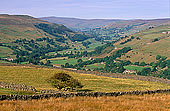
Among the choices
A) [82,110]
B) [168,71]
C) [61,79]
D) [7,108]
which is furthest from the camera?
[168,71]

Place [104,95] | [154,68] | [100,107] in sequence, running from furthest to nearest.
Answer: [154,68]
[104,95]
[100,107]

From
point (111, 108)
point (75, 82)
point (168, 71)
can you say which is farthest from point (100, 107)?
point (168, 71)

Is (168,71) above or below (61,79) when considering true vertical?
below

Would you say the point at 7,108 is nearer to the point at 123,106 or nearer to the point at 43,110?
the point at 43,110

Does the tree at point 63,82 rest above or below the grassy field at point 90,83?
above

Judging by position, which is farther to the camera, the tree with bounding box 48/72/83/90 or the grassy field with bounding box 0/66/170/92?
the grassy field with bounding box 0/66/170/92

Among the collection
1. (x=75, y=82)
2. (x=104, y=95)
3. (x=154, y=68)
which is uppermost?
(x=104, y=95)

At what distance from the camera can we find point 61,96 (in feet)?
84.2

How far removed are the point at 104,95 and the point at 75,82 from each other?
19.5m

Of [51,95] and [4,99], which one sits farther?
[51,95]

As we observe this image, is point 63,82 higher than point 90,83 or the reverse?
higher

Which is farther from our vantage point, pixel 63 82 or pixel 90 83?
pixel 90 83

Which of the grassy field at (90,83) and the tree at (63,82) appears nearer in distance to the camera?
the tree at (63,82)

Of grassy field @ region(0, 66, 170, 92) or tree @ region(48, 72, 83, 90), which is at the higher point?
tree @ region(48, 72, 83, 90)
